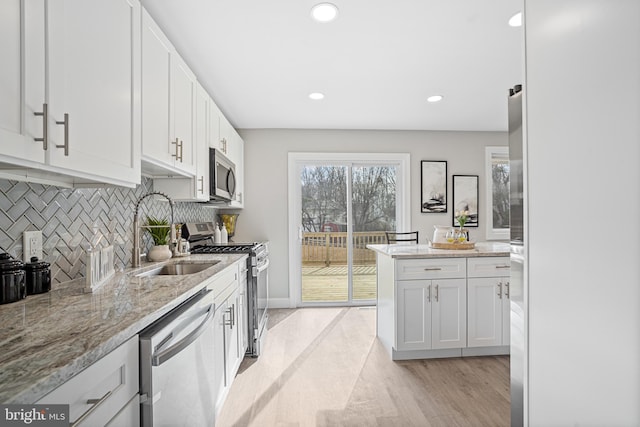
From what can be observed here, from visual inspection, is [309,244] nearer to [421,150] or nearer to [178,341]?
[421,150]

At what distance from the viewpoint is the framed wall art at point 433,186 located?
454 centimetres

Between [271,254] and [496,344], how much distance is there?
2.73 metres

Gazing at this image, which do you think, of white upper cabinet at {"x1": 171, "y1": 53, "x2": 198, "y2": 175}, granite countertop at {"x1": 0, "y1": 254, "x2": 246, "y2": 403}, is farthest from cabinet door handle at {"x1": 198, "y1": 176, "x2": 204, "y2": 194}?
granite countertop at {"x1": 0, "y1": 254, "x2": 246, "y2": 403}

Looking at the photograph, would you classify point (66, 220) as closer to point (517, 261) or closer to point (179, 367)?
point (179, 367)

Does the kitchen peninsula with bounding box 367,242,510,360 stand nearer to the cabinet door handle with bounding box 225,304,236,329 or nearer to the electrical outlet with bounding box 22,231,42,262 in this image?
the cabinet door handle with bounding box 225,304,236,329

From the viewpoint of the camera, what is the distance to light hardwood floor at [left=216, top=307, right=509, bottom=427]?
Result: 193cm

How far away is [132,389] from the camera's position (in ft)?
3.08

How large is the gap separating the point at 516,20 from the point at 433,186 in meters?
2.72

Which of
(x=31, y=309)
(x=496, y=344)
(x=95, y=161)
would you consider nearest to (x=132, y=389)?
(x=31, y=309)

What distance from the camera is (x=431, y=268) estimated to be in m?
2.68

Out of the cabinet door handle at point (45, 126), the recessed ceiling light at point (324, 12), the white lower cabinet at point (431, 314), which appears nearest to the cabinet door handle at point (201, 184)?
the recessed ceiling light at point (324, 12)

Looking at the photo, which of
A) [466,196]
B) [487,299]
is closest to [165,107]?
[487,299]

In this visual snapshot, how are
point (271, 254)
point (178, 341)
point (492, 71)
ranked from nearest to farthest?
point (178, 341)
point (492, 71)
point (271, 254)

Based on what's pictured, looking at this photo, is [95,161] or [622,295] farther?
[95,161]
